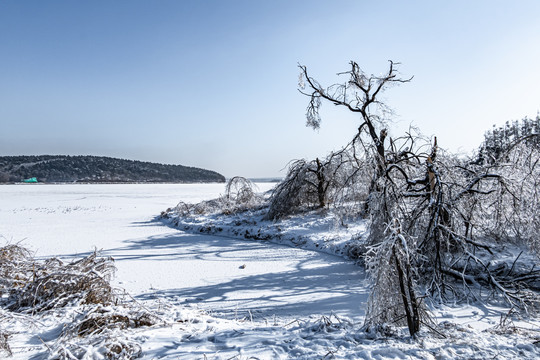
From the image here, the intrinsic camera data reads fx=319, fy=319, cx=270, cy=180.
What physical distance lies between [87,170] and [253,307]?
82652 millimetres

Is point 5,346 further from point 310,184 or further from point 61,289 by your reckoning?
point 310,184

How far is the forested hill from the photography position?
70.8m

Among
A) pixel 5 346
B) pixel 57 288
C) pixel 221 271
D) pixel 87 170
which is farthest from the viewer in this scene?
pixel 87 170

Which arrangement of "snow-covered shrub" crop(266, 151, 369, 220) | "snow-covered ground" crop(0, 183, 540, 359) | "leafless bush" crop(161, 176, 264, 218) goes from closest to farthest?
"snow-covered ground" crop(0, 183, 540, 359), "snow-covered shrub" crop(266, 151, 369, 220), "leafless bush" crop(161, 176, 264, 218)

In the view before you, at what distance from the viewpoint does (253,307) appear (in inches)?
182

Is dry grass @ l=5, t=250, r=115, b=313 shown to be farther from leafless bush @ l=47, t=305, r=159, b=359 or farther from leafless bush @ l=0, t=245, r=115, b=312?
leafless bush @ l=47, t=305, r=159, b=359

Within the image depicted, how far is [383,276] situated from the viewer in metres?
2.93

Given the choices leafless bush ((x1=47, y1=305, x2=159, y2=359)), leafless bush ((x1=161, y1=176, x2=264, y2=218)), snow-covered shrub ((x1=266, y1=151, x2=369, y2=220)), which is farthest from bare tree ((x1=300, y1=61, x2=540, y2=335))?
leafless bush ((x1=161, y1=176, x2=264, y2=218))

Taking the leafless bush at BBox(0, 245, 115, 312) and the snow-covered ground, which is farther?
the leafless bush at BBox(0, 245, 115, 312)

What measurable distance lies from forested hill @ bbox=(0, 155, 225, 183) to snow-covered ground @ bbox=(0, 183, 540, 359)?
68.6m

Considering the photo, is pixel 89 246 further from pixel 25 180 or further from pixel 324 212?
pixel 25 180

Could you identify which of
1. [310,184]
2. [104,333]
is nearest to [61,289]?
[104,333]

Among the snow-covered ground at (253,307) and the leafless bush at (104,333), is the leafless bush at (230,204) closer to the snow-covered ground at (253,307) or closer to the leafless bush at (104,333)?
the snow-covered ground at (253,307)

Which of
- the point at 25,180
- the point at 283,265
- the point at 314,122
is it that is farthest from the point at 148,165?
the point at 283,265
